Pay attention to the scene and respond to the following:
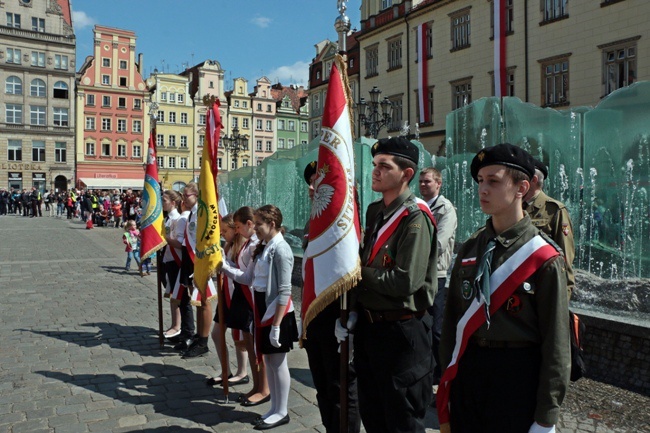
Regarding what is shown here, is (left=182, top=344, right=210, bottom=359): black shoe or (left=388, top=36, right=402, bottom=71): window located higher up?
(left=388, top=36, right=402, bottom=71): window

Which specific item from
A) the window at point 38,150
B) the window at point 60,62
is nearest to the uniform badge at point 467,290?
the window at point 38,150

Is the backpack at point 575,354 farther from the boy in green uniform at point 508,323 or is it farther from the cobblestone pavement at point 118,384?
the cobblestone pavement at point 118,384

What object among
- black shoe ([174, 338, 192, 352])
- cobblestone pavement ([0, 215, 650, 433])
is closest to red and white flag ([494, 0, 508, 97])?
cobblestone pavement ([0, 215, 650, 433])

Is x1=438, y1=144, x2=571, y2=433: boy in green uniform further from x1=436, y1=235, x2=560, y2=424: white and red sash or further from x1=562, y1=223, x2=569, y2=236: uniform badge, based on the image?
x1=562, y1=223, x2=569, y2=236: uniform badge

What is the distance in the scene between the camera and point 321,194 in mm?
3805

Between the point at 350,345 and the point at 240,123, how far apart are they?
71695 millimetres

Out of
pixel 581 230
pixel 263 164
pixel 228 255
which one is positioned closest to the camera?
pixel 228 255

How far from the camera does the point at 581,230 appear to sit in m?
9.20

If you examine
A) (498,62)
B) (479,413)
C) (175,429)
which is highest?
(498,62)

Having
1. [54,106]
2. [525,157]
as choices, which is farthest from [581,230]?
[54,106]

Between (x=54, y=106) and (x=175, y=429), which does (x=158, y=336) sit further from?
(x=54, y=106)

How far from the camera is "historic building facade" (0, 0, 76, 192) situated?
57531mm

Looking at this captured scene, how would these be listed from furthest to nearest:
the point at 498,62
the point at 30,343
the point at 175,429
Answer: the point at 498,62 < the point at 30,343 < the point at 175,429

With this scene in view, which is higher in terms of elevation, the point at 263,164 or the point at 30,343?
the point at 263,164
